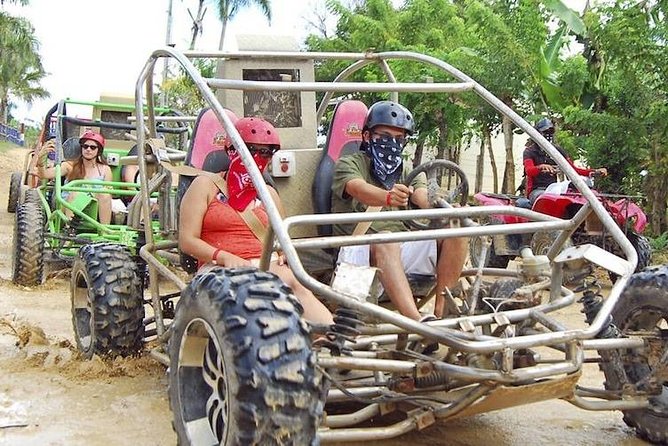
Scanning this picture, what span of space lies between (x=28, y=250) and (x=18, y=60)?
4814cm

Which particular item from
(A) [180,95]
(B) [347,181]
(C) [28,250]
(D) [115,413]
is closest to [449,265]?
(B) [347,181]

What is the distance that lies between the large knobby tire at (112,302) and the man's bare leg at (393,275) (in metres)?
1.52

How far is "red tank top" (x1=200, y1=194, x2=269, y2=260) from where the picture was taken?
419cm

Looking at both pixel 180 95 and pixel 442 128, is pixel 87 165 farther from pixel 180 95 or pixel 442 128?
pixel 180 95

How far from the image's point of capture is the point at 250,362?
8.87ft

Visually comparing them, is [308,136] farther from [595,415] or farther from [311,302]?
[595,415]

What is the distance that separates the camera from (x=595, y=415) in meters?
4.55

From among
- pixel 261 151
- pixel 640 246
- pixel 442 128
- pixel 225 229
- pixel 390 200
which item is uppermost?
pixel 442 128

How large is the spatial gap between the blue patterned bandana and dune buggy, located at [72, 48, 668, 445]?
0.14 metres

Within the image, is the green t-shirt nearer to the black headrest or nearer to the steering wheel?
the steering wheel

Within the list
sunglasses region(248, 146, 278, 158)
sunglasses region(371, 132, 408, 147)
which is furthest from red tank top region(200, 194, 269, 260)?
sunglasses region(371, 132, 408, 147)

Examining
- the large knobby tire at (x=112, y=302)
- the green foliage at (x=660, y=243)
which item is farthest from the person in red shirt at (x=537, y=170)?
the large knobby tire at (x=112, y=302)

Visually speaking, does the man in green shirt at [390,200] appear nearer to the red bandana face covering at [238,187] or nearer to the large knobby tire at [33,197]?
the red bandana face covering at [238,187]

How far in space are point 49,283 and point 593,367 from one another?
5.19 m
